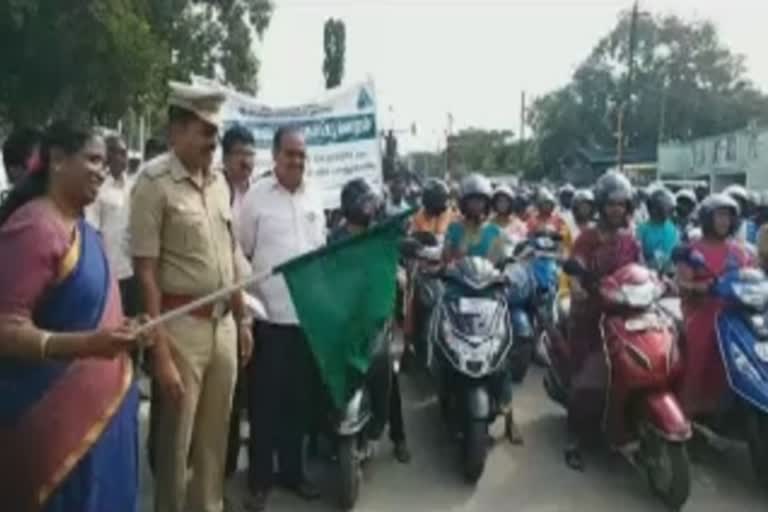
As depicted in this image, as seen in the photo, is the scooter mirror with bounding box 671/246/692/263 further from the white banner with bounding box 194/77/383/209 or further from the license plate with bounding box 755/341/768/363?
the white banner with bounding box 194/77/383/209

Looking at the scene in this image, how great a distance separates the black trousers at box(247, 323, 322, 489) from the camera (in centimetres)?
487

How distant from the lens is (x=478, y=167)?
74.9 metres

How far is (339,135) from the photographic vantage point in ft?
25.7

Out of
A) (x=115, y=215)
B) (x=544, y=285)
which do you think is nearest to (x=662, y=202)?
(x=544, y=285)

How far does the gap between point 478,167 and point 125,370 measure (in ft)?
238

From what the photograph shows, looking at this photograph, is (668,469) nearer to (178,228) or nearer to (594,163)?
(178,228)

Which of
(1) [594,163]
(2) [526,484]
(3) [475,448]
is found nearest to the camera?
(3) [475,448]

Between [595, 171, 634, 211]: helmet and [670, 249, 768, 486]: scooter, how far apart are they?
699 mm

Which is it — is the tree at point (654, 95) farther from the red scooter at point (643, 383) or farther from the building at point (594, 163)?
the red scooter at point (643, 383)

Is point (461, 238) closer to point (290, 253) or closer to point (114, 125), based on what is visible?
point (290, 253)

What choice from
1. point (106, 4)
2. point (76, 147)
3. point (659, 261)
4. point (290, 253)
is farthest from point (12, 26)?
point (76, 147)

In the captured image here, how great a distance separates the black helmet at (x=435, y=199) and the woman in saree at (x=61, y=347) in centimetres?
468

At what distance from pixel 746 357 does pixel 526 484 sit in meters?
1.30

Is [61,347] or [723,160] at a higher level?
[61,347]
